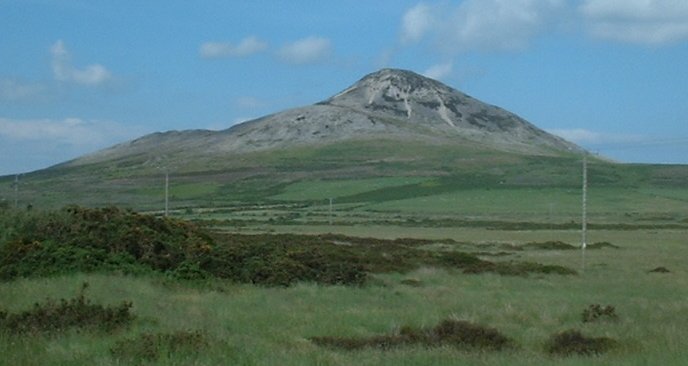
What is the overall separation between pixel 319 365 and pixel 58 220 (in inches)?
743

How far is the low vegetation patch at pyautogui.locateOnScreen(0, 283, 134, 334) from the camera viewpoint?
47.4 feet

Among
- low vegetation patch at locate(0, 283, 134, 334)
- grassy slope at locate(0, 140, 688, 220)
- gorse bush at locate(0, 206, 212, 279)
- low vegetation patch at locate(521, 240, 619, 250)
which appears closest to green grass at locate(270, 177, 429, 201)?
grassy slope at locate(0, 140, 688, 220)

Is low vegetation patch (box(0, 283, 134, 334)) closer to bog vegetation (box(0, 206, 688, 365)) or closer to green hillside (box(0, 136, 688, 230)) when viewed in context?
bog vegetation (box(0, 206, 688, 365))

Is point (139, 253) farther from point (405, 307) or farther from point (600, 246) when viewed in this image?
point (600, 246)

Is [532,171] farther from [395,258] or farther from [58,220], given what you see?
[58,220]

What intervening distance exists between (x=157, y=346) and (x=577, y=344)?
253 inches

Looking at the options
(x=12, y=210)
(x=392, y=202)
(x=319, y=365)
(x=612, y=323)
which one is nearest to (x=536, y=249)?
(x=12, y=210)

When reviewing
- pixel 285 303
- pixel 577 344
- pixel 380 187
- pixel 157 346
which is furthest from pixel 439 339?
pixel 380 187

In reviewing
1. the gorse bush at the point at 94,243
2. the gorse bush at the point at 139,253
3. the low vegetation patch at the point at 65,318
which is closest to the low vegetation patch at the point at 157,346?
the low vegetation patch at the point at 65,318

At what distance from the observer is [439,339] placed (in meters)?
14.9

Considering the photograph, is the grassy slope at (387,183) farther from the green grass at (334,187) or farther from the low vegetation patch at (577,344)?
the low vegetation patch at (577,344)

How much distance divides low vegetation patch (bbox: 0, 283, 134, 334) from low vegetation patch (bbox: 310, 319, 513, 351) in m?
3.21

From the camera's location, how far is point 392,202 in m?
117

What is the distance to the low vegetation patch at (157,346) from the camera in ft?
39.1
